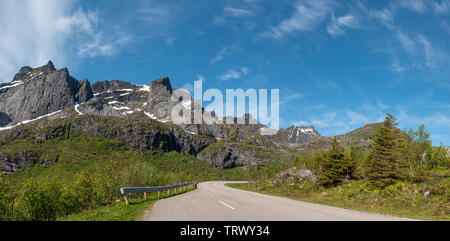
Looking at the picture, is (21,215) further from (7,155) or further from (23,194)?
(7,155)

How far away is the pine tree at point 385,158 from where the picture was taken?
18.1 metres

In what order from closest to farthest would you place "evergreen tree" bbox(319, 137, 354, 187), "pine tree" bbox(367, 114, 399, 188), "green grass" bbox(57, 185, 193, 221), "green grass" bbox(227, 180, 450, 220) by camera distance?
"green grass" bbox(57, 185, 193, 221) < "green grass" bbox(227, 180, 450, 220) < "pine tree" bbox(367, 114, 399, 188) < "evergreen tree" bbox(319, 137, 354, 187)

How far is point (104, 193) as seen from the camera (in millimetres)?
17844

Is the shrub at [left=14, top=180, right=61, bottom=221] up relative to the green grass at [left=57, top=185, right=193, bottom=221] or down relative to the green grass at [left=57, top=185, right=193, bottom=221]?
down

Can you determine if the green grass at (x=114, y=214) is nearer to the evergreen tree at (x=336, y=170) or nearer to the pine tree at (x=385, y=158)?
the pine tree at (x=385, y=158)

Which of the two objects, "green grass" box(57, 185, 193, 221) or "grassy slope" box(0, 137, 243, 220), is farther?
"grassy slope" box(0, 137, 243, 220)

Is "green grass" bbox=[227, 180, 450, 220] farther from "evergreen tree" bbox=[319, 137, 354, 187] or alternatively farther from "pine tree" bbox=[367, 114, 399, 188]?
"evergreen tree" bbox=[319, 137, 354, 187]

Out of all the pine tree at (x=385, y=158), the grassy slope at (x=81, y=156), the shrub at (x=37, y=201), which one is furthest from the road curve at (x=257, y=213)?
the grassy slope at (x=81, y=156)

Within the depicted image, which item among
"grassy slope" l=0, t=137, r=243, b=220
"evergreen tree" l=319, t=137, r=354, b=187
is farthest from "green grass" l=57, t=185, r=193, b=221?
"grassy slope" l=0, t=137, r=243, b=220

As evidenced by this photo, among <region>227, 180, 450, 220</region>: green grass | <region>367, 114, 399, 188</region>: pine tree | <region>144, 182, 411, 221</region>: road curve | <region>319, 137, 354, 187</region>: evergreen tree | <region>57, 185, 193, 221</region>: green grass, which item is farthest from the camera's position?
<region>319, 137, 354, 187</region>: evergreen tree

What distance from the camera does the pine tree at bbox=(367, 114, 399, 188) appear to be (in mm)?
18109

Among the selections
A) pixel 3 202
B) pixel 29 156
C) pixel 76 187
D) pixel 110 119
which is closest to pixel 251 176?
pixel 76 187
